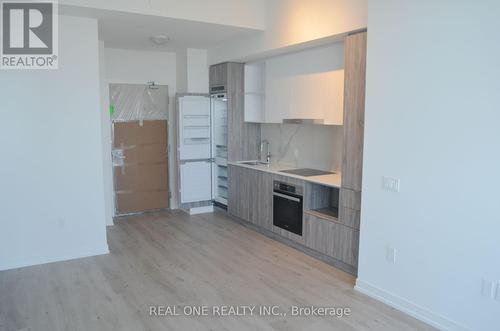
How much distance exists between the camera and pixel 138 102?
6.45 m

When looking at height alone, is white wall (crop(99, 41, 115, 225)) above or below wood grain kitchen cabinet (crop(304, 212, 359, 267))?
above

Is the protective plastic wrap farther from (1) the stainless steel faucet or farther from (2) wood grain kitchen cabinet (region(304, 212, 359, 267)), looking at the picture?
(2) wood grain kitchen cabinet (region(304, 212, 359, 267))

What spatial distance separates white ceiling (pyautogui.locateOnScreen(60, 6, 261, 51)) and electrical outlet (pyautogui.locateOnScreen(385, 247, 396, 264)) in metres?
3.18

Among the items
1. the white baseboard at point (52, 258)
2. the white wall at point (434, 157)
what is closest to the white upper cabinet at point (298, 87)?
the white wall at point (434, 157)

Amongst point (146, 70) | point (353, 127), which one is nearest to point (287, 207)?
point (353, 127)

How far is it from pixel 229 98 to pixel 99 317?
3747mm

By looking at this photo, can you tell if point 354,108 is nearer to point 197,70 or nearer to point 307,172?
point 307,172

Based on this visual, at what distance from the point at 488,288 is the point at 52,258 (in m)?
4.16

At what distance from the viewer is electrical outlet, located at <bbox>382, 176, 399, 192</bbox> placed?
327cm

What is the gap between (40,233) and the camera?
4.35 metres

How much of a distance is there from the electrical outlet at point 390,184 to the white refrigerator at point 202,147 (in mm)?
3338

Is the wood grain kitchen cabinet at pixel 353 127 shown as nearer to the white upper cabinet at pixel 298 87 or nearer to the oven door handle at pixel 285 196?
the white upper cabinet at pixel 298 87

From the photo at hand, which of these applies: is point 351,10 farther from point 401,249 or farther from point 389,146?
point 401,249

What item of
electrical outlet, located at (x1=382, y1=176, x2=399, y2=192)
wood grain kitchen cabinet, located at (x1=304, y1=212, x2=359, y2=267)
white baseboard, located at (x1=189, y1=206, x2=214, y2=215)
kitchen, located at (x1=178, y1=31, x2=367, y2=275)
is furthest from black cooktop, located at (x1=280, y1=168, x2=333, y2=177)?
white baseboard, located at (x1=189, y1=206, x2=214, y2=215)
